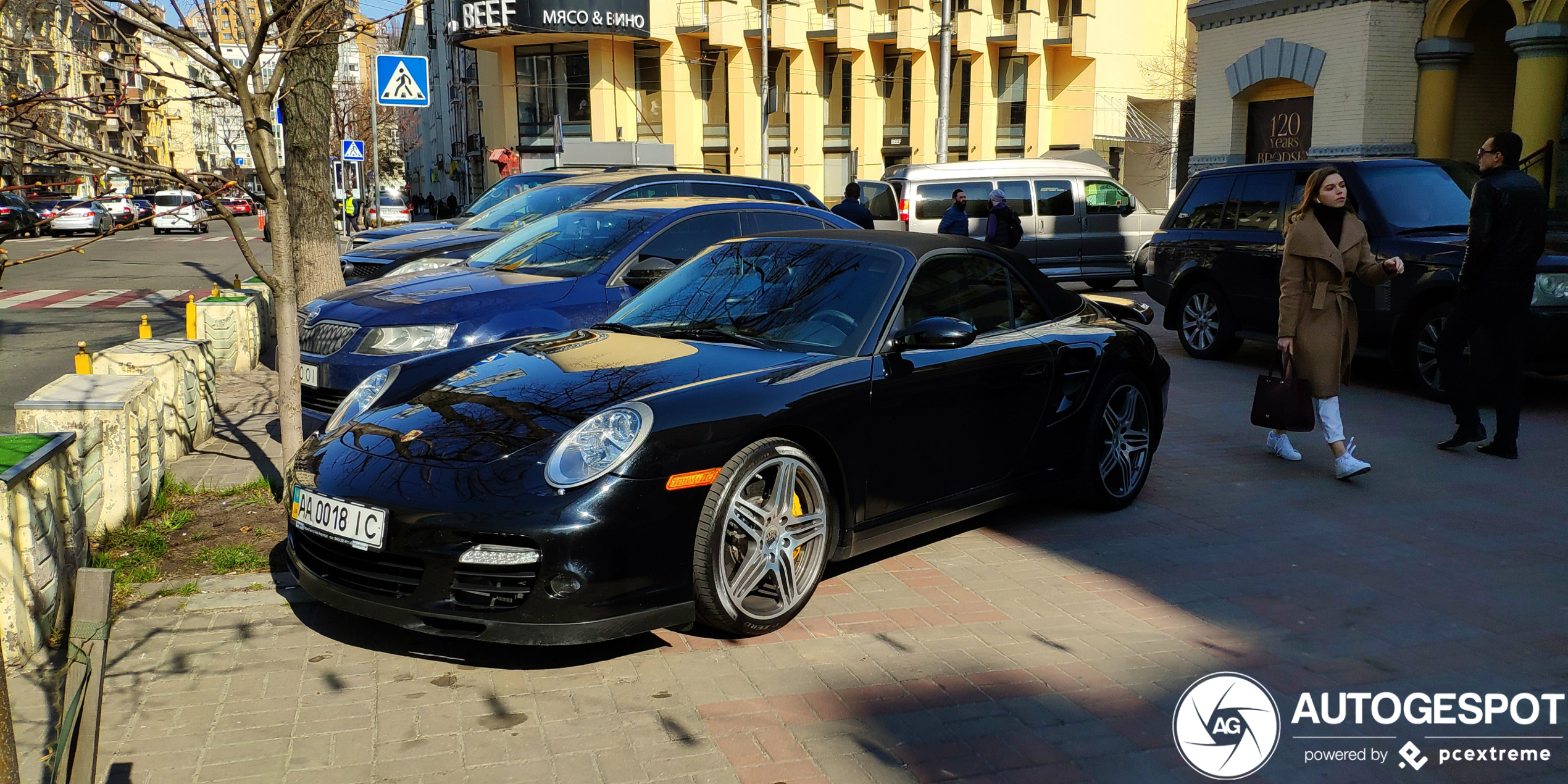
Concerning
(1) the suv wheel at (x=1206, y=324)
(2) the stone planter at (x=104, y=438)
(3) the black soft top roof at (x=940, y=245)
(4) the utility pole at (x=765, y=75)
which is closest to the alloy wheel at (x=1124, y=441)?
(3) the black soft top roof at (x=940, y=245)

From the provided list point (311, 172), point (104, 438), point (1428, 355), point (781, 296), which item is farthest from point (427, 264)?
point (1428, 355)

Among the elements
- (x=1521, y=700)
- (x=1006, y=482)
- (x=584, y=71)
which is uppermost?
(x=584, y=71)

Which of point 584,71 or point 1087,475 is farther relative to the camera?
point 584,71

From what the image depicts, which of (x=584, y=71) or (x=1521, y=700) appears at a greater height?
(x=584, y=71)

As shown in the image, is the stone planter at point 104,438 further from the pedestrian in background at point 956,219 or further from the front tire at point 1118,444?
the pedestrian in background at point 956,219

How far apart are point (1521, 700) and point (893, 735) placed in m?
2.21

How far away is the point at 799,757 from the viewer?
355 cm

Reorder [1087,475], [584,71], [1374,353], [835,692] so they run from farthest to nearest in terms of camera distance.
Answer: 1. [584,71]
2. [1374,353]
3. [1087,475]
4. [835,692]

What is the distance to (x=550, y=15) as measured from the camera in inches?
1623

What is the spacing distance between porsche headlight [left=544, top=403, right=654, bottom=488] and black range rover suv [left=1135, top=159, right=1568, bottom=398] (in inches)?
241

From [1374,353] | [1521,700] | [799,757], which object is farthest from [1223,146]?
[799,757]

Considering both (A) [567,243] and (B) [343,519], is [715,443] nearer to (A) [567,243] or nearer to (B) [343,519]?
(B) [343,519]

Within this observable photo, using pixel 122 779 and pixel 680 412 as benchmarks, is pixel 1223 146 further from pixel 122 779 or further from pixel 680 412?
pixel 122 779

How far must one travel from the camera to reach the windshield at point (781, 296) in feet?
16.5
